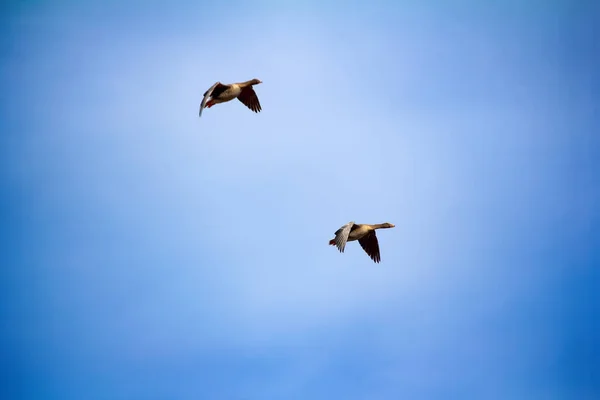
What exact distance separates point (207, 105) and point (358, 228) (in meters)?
7.70

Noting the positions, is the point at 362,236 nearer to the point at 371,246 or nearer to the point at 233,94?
the point at 371,246

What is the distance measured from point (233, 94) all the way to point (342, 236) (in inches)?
291

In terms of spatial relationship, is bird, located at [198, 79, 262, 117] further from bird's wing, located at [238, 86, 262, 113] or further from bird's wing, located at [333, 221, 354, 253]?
bird's wing, located at [333, 221, 354, 253]

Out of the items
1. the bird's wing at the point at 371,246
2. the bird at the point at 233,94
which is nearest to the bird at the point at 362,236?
the bird's wing at the point at 371,246

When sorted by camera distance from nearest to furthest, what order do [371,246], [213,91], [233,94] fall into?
[213,91] → [233,94] → [371,246]

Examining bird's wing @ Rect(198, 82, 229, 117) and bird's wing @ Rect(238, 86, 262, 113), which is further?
bird's wing @ Rect(238, 86, 262, 113)

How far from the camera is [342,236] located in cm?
3191

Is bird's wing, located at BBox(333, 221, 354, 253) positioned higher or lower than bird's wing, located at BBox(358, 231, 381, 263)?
lower

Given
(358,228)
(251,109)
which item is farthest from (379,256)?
(251,109)

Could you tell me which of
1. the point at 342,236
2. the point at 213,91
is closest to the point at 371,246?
the point at 342,236

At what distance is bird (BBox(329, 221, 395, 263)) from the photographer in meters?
32.0

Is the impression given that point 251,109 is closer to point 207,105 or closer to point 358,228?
point 207,105

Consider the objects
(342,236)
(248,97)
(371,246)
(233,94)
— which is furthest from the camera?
(248,97)

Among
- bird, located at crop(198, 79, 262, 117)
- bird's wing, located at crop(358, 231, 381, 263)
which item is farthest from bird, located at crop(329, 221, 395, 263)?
bird, located at crop(198, 79, 262, 117)
